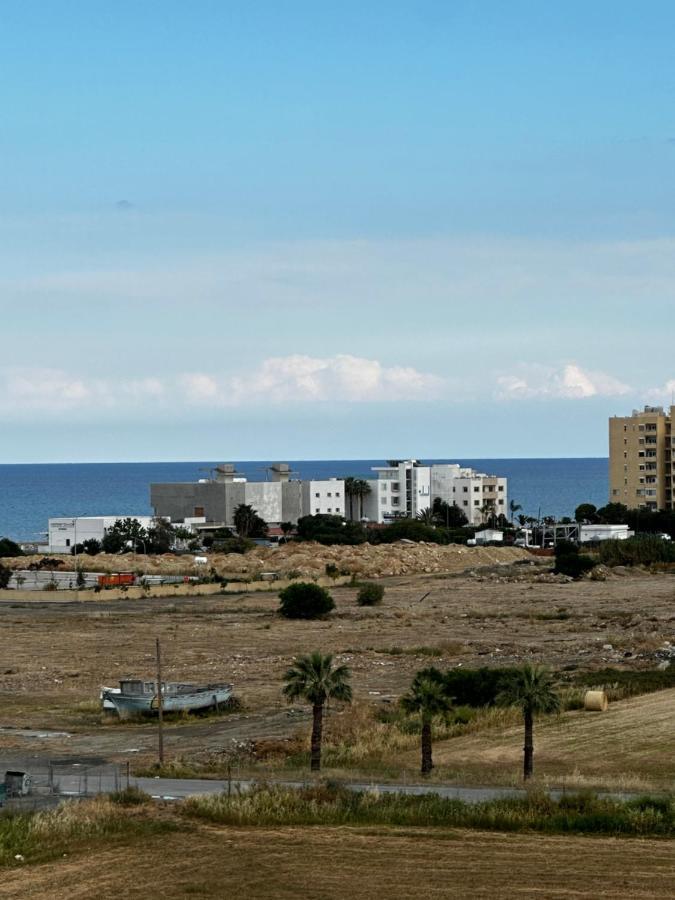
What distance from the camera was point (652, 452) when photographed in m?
176

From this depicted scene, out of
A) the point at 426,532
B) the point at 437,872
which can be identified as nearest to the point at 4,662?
the point at 437,872

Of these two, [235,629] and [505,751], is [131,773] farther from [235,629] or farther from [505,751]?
[235,629]

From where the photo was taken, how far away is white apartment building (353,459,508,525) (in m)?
181

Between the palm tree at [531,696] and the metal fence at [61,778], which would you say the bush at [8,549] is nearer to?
the metal fence at [61,778]

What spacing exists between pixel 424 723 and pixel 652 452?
146 meters

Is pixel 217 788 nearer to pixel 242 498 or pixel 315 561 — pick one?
pixel 315 561

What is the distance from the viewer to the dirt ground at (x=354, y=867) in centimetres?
2608

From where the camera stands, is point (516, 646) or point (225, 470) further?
point (225, 470)

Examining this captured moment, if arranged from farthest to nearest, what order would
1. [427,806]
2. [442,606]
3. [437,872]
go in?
[442,606]
[427,806]
[437,872]

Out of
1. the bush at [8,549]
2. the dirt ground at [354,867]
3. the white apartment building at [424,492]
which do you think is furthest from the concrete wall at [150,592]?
the white apartment building at [424,492]

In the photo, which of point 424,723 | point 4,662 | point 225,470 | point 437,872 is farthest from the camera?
point 225,470

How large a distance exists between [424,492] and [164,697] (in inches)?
5342

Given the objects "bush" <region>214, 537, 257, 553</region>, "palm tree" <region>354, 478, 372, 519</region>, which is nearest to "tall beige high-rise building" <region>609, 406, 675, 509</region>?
"palm tree" <region>354, 478, 372, 519</region>

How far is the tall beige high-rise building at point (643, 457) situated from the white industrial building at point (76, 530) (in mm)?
64270
